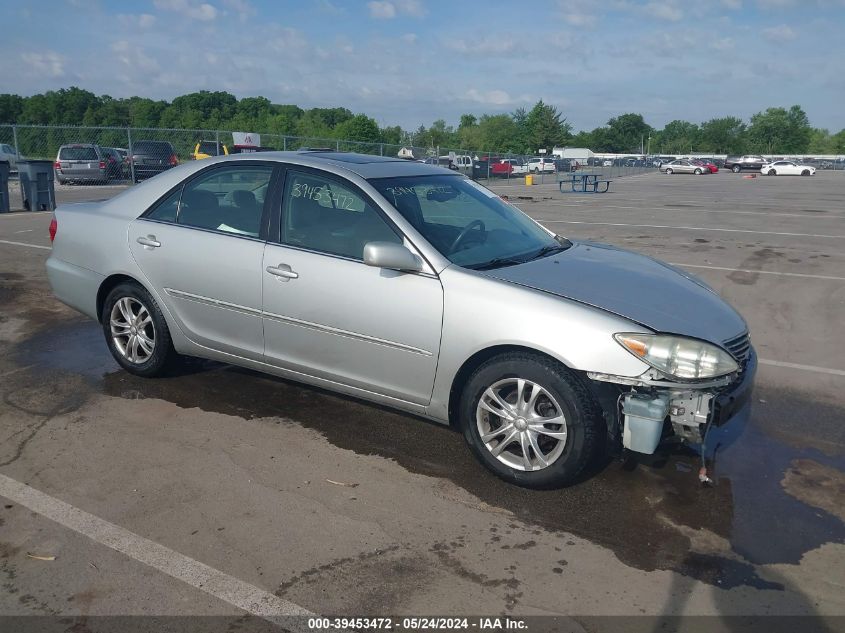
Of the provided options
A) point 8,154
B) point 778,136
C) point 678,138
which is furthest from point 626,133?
point 8,154

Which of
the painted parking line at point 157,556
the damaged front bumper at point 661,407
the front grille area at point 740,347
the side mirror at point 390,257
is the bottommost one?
the painted parking line at point 157,556

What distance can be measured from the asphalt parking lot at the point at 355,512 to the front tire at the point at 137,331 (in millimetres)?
183

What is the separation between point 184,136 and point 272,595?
28922 millimetres

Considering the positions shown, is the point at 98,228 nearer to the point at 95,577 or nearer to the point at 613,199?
the point at 95,577

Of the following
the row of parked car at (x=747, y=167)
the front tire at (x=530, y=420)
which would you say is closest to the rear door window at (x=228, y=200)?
the front tire at (x=530, y=420)

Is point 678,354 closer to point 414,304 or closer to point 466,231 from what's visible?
point 414,304

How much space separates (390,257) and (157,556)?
1832mm

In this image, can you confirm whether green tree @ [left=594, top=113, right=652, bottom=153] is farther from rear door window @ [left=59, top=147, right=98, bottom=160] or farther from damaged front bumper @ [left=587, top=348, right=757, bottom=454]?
damaged front bumper @ [left=587, top=348, right=757, bottom=454]

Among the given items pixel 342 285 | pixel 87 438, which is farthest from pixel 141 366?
pixel 342 285

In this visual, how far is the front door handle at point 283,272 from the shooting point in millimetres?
4441

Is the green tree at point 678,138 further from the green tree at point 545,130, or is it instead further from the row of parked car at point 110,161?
the row of parked car at point 110,161

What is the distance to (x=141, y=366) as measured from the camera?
5328 millimetres

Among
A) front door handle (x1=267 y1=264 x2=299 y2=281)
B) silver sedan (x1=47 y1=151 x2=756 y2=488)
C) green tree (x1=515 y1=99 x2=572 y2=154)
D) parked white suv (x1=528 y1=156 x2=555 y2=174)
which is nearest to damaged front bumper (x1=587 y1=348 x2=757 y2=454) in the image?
silver sedan (x1=47 y1=151 x2=756 y2=488)

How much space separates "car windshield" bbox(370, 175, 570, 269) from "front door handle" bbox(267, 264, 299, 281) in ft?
2.35
